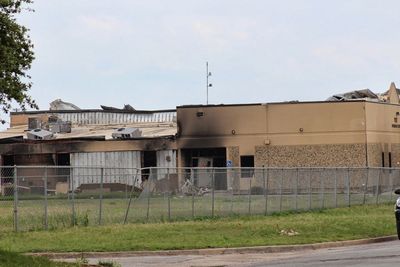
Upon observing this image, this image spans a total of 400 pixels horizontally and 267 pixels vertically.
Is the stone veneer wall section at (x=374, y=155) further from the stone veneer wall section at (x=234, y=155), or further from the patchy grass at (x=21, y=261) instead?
the patchy grass at (x=21, y=261)

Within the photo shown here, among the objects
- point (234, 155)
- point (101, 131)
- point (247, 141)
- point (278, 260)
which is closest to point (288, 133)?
point (247, 141)

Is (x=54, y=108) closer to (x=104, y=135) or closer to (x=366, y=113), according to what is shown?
(x=104, y=135)

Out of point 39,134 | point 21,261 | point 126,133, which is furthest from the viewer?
point 39,134

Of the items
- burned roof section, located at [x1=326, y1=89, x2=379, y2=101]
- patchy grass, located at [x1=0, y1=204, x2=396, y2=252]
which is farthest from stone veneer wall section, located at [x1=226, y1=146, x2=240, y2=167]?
patchy grass, located at [x1=0, y1=204, x2=396, y2=252]

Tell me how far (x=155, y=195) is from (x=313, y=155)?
36.4 metres

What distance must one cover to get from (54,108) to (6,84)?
65.8m

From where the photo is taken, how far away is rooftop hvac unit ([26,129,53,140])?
69950 mm

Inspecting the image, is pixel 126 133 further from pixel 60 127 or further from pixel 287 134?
pixel 287 134

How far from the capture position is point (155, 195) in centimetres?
3044

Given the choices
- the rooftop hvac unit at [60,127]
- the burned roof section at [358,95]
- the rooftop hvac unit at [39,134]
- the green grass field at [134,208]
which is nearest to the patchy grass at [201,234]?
the green grass field at [134,208]

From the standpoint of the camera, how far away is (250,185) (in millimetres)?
36031

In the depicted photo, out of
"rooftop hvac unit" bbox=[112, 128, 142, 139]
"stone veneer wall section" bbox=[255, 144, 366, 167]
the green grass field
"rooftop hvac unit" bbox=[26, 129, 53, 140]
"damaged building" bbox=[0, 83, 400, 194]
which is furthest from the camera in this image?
"rooftop hvac unit" bbox=[26, 129, 53, 140]

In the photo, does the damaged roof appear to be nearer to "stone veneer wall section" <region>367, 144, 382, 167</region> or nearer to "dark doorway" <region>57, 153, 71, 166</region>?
"dark doorway" <region>57, 153, 71, 166</region>

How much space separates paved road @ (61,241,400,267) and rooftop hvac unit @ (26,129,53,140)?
50774 mm
